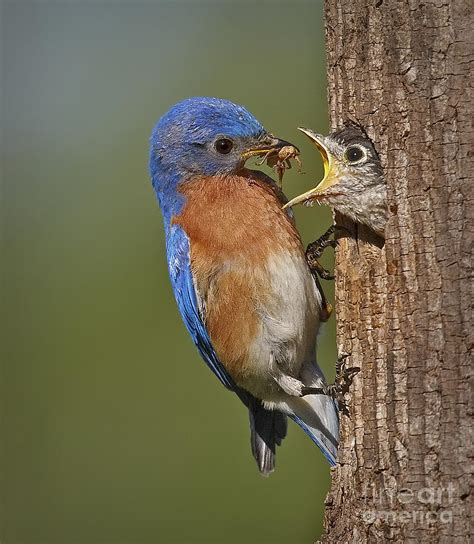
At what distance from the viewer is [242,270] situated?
4891mm

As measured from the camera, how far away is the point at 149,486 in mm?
8273

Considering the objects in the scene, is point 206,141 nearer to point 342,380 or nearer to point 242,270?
point 242,270

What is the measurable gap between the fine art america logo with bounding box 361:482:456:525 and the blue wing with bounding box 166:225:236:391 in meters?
1.66

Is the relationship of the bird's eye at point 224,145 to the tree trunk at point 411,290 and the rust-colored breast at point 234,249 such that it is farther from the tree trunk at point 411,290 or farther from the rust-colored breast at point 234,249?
the tree trunk at point 411,290

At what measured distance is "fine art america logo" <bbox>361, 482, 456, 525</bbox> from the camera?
12.3 feet

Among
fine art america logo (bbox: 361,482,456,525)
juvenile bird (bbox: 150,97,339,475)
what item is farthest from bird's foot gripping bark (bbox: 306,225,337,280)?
fine art america logo (bbox: 361,482,456,525)

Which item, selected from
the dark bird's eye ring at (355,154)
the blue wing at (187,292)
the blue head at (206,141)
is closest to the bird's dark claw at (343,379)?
the dark bird's eye ring at (355,154)

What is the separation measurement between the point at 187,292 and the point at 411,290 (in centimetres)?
175

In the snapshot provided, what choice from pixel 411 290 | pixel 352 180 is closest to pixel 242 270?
pixel 352 180

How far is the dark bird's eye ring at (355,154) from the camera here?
4266mm

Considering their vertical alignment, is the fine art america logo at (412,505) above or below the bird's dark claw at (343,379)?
below

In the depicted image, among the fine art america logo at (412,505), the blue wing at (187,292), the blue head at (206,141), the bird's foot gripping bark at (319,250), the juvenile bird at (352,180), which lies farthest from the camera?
the blue head at (206,141)

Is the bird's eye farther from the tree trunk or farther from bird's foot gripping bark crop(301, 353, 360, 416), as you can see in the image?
bird's foot gripping bark crop(301, 353, 360, 416)

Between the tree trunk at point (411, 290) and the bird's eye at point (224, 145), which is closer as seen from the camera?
the tree trunk at point (411, 290)
